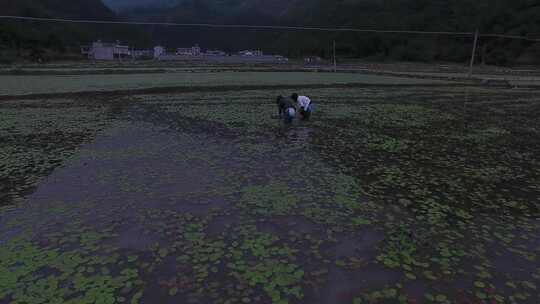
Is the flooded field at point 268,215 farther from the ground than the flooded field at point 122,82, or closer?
closer

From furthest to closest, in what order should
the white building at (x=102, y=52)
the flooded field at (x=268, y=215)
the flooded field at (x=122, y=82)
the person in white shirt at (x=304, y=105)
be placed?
the white building at (x=102, y=52), the flooded field at (x=122, y=82), the person in white shirt at (x=304, y=105), the flooded field at (x=268, y=215)

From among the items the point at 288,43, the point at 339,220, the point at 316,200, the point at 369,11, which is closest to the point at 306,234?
the point at 339,220

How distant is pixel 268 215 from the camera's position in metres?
5.42

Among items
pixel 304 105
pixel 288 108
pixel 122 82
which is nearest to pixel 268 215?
pixel 288 108

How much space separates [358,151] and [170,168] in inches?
175

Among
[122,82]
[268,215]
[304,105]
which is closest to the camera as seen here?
[268,215]

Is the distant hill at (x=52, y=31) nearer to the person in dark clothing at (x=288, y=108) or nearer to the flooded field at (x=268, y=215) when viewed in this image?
the person in dark clothing at (x=288, y=108)

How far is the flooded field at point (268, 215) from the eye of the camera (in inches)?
149

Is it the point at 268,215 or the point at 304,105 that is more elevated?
the point at 304,105

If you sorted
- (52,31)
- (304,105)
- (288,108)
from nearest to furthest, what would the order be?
(288,108) < (304,105) < (52,31)

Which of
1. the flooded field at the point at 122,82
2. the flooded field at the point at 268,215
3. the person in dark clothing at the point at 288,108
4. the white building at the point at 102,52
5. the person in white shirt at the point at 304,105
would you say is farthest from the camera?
the white building at the point at 102,52

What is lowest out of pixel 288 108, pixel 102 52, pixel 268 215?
pixel 268 215

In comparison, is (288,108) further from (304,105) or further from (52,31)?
(52,31)

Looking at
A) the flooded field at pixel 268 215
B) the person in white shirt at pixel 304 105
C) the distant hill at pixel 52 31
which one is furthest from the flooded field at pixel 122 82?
the distant hill at pixel 52 31
